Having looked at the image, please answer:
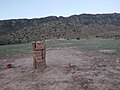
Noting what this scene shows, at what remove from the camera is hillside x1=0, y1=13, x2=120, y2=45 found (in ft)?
250

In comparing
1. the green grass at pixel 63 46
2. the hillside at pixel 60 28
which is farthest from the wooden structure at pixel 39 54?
the hillside at pixel 60 28

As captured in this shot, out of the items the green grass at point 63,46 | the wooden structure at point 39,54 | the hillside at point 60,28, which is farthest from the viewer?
the hillside at point 60,28

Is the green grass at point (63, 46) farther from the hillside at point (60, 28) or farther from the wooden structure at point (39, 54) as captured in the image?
the hillside at point (60, 28)

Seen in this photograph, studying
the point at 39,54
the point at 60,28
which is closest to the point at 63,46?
the point at 39,54

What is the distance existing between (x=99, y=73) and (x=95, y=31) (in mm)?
76829

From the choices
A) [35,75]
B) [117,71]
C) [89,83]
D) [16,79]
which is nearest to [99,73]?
[117,71]

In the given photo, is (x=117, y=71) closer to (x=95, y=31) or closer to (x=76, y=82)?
(x=76, y=82)

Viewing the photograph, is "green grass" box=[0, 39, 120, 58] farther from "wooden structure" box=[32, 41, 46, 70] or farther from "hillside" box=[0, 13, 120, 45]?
"hillside" box=[0, 13, 120, 45]

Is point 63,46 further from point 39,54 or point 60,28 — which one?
point 60,28

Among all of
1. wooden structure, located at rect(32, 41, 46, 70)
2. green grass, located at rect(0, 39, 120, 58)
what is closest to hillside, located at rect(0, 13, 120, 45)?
green grass, located at rect(0, 39, 120, 58)

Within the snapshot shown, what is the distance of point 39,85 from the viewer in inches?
397

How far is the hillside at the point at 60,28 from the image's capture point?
7631 centimetres

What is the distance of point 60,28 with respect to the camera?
87.4m

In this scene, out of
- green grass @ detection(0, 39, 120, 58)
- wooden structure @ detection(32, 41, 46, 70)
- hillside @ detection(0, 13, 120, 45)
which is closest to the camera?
wooden structure @ detection(32, 41, 46, 70)
